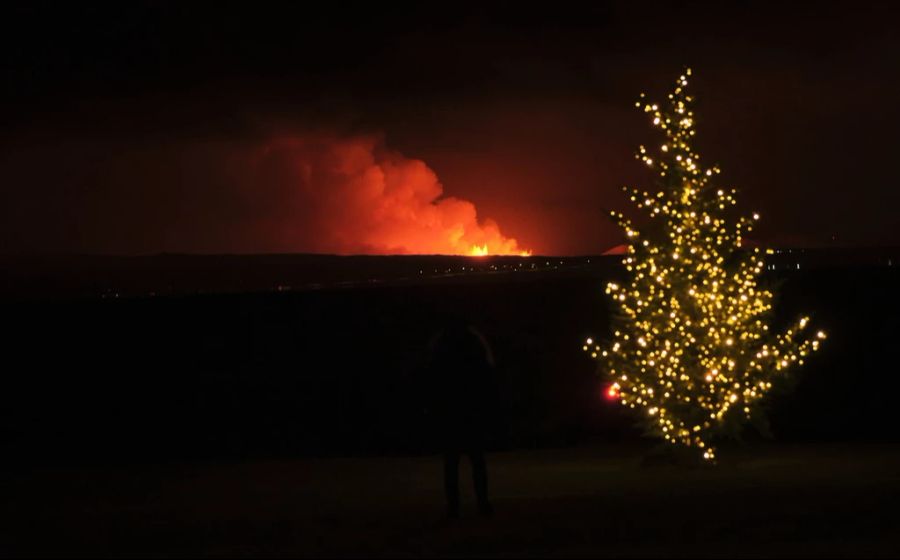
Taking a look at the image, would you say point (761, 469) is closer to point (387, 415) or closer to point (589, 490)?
point (589, 490)

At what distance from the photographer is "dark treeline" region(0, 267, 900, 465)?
34312mm

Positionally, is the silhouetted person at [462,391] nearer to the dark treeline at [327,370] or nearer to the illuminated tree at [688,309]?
the illuminated tree at [688,309]

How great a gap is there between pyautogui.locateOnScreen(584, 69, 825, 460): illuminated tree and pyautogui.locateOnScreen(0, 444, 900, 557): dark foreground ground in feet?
3.48

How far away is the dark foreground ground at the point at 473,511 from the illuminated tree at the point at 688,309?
41.8 inches

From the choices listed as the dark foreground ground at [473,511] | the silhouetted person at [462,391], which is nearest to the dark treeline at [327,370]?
the dark foreground ground at [473,511]

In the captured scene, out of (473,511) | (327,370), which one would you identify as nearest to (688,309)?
(473,511)

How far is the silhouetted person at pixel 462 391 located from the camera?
15.2m

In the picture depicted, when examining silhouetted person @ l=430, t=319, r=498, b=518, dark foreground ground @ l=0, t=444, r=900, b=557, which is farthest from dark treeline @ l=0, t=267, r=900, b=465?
silhouetted person @ l=430, t=319, r=498, b=518

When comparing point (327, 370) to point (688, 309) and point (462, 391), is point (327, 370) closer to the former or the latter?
point (688, 309)

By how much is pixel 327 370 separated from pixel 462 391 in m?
30.8

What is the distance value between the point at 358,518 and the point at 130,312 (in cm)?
3795

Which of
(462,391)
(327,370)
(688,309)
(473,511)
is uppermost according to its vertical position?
(327,370)

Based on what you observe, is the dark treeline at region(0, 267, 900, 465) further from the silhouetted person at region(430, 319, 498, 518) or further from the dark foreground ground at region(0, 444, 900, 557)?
the silhouetted person at region(430, 319, 498, 518)

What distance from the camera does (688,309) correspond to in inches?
871
